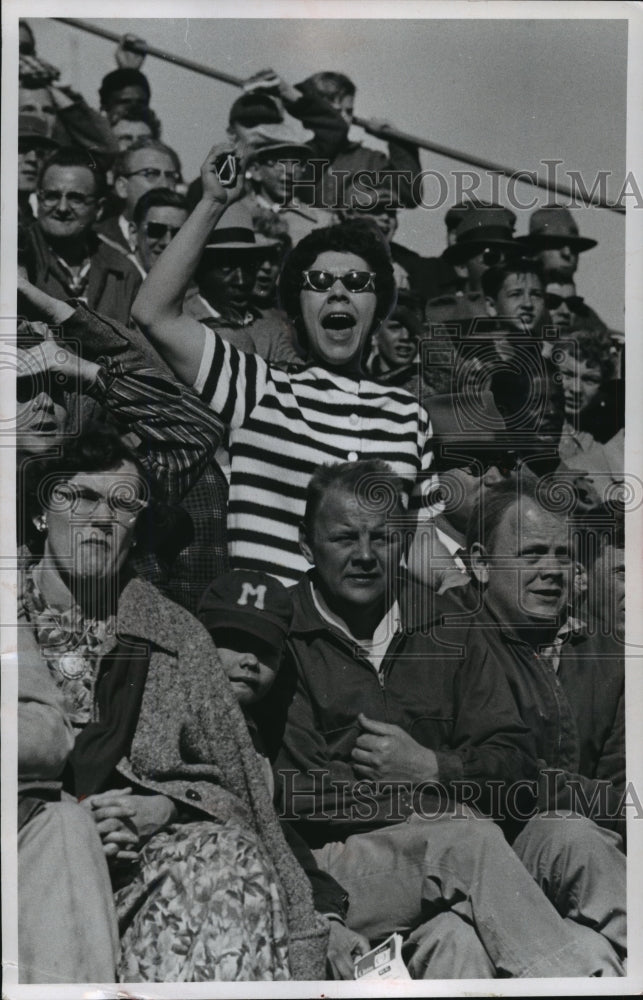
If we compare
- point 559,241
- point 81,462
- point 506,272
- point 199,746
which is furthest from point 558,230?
point 199,746

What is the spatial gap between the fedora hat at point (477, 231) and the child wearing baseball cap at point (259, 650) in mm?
912

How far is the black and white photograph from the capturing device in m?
2.81

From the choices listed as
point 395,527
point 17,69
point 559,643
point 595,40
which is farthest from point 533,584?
point 17,69

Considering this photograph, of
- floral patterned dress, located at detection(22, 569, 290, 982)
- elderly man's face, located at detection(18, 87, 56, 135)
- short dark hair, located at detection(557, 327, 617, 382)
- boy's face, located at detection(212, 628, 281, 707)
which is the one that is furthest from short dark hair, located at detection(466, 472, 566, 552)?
elderly man's face, located at detection(18, 87, 56, 135)

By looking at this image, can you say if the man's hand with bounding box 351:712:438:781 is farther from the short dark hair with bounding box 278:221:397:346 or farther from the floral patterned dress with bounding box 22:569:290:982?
the short dark hair with bounding box 278:221:397:346

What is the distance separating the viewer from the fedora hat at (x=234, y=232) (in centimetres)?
285

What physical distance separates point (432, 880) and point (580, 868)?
14.4 inches

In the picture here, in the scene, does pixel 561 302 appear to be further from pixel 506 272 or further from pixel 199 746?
pixel 199 746

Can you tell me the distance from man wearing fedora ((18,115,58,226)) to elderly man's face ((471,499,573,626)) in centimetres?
137

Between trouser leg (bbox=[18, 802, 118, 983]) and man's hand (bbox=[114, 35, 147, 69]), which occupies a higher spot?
man's hand (bbox=[114, 35, 147, 69])

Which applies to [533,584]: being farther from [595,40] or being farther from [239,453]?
[595,40]

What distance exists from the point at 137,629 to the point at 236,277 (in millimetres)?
878

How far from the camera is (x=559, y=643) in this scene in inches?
114

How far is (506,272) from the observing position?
2914 mm
